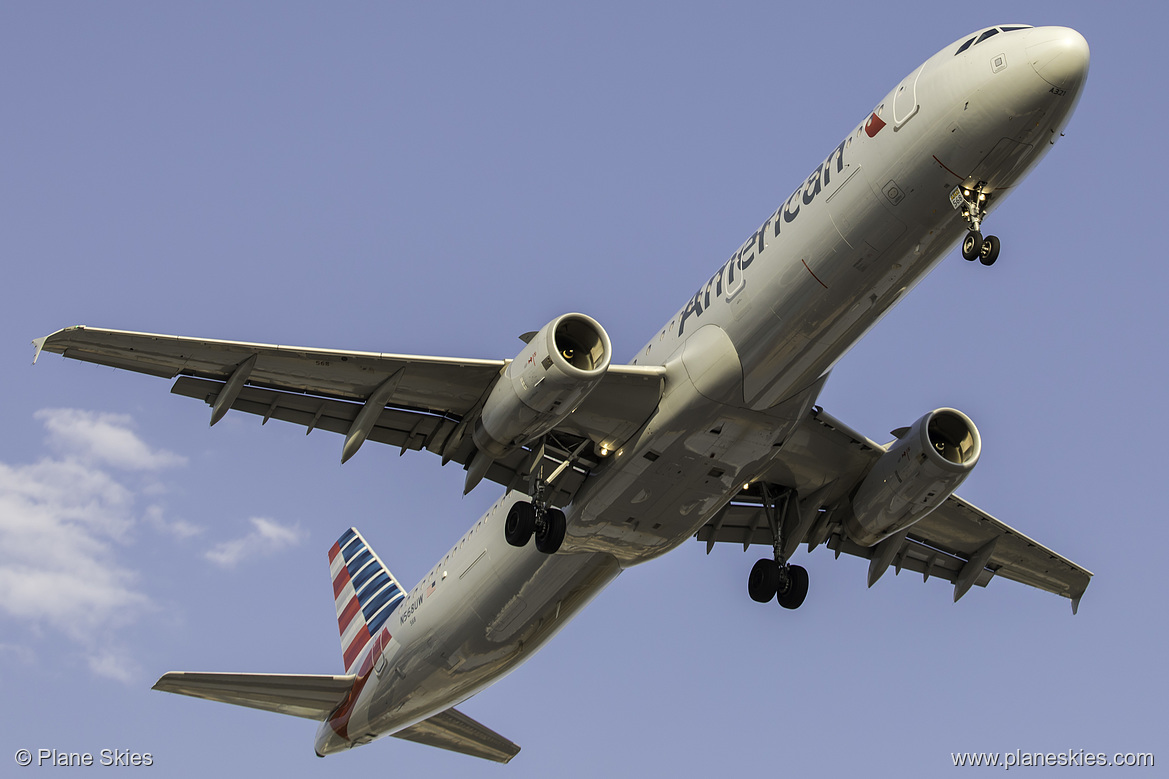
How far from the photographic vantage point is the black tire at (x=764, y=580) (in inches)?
922

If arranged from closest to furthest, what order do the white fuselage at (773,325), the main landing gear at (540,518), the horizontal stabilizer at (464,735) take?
the white fuselage at (773,325) < the main landing gear at (540,518) < the horizontal stabilizer at (464,735)

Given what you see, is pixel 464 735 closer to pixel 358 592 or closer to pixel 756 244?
pixel 358 592

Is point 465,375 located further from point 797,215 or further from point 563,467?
point 797,215

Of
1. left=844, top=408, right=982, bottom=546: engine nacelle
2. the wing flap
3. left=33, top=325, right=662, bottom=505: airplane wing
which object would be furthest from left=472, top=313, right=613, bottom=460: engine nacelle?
left=844, top=408, right=982, bottom=546: engine nacelle

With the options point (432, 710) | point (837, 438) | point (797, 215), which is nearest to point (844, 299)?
point (797, 215)

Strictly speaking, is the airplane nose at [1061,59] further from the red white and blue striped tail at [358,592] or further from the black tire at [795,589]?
the red white and blue striped tail at [358,592]

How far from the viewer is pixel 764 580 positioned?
23.4m

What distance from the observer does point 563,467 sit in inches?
780

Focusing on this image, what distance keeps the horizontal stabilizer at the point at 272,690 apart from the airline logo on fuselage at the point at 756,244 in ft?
40.3

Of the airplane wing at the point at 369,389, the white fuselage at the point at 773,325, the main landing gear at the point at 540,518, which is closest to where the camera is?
the white fuselage at the point at 773,325

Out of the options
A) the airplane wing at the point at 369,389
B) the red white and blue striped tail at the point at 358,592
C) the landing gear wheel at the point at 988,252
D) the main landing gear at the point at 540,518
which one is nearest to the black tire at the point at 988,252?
the landing gear wheel at the point at 988,252

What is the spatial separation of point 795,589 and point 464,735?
9.57 meters

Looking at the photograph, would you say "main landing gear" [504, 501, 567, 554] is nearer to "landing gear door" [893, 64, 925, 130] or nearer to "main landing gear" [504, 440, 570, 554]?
"main landing gear" [504, 440, 570, 554]

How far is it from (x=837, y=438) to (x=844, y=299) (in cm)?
545
